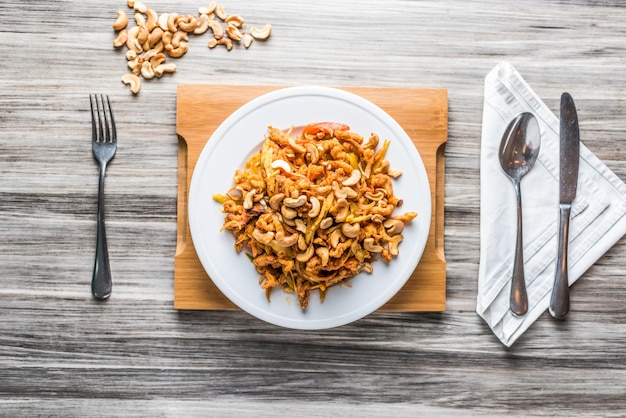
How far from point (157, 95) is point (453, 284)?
105 centimetres

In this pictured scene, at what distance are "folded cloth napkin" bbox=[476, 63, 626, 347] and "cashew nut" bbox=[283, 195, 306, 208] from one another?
622 mm

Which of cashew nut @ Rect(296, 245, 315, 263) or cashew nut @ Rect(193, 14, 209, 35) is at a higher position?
cashew nut @ Rect(193, 14, 209, 35)

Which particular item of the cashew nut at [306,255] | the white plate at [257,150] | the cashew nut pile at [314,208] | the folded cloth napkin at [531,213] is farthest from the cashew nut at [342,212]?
the folded cloth napkin at [531,213]

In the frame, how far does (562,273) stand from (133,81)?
1.38 m

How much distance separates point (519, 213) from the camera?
1.70 metres

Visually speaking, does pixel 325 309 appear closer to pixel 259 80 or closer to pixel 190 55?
pixel 259 80

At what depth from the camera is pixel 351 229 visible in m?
1.46

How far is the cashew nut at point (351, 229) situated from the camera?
146 cm

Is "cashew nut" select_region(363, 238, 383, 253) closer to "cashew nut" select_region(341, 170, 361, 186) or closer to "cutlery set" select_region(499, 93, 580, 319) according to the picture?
"cashew nut" select_region(341, 170, 361, 186)

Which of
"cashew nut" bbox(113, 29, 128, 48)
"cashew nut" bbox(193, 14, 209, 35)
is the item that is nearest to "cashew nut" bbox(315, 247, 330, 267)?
"cashew nut" bbox(193, 14, 209, 35)

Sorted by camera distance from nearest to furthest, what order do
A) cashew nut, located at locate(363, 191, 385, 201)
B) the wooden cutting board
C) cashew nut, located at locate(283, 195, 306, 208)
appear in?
cashew nut, located at locate(283, 195, 306, 208)
cashew nut, located at locate(363, 191, 385, 201)
the wooden cutting board

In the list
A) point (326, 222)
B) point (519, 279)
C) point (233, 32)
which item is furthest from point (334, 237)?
point (233, 32)

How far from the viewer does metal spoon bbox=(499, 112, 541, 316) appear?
1.69 m

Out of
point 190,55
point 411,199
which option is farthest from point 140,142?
point 411,199
